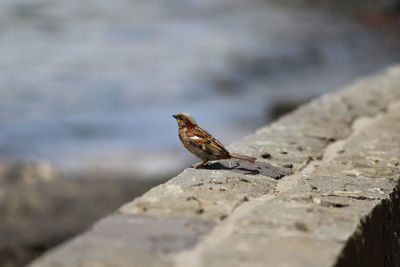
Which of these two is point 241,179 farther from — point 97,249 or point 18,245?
point 18,245

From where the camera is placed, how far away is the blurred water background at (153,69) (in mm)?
15352

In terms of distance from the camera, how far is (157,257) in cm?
237

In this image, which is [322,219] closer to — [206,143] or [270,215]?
[270,215]

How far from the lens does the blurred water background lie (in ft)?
50.4

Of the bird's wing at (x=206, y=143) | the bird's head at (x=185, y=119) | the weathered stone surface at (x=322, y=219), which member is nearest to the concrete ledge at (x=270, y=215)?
the weathered stone surface at (x=322, y=219)

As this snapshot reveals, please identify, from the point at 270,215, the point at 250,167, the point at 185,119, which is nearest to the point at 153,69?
the point at 250,167

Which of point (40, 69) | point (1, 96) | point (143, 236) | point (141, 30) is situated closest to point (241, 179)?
point (143, 236)

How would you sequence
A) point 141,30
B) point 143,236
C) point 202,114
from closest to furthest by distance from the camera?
point 143,236 → point 202,114 → point 141,30

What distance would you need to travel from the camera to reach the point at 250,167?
3881 mm

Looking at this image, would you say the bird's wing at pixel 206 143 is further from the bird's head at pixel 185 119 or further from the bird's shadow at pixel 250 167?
the bird's shadow at pixel 250 167

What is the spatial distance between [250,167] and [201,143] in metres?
0.38

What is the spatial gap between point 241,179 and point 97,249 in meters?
1.29

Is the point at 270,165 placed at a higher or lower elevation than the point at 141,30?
lower

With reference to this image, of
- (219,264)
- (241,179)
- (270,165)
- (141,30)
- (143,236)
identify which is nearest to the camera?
(219,264)
